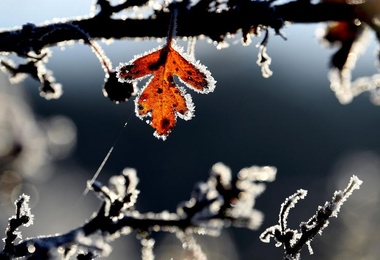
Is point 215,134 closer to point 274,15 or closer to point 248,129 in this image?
point 248,129

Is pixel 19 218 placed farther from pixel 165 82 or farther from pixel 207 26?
pixel 207 26

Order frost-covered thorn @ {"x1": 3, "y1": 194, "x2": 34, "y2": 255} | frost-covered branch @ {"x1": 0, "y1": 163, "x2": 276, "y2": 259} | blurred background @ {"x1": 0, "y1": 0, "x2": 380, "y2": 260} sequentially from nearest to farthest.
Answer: frost-covered branch @ {"x1": 0, "y1": 163, "x2": 276, "y2": 259}, frost-covered thorn @ {"x1": 3, "y1": 194, "x2": 34, "y2": 255}, blurred background @ {"x1": 0, "y1": 0, "x2": 380, "y2": 260}

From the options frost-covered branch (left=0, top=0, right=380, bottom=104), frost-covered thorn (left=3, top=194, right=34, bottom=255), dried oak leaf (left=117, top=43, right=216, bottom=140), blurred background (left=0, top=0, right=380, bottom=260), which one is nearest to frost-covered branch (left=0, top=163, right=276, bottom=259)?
frost-covered thorn (left=3, top=194, right=34, bottom=255)

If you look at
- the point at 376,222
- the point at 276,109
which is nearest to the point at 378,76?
the point at 376,222

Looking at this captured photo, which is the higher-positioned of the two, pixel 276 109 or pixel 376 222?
pixel 276 109

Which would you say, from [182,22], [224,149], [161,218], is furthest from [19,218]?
[224,149]

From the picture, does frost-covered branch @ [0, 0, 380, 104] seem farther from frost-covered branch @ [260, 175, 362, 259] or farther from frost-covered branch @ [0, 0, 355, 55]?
frost-covered branch @ [260, 175, 362, 259]
